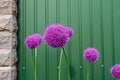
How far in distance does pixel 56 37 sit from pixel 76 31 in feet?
3.42

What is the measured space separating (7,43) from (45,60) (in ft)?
1.13

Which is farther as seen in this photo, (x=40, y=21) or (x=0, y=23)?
(x=40, y=21)

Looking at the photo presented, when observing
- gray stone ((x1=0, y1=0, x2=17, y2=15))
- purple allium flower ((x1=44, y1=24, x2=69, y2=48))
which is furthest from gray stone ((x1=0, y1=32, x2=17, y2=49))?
purple allium flower ((x1=44, y1=24, x2=69, y2=48))

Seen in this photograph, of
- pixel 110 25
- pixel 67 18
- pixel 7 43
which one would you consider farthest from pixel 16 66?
pixel 110 25

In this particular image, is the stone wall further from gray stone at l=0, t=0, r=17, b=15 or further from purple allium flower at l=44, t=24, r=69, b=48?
purple allium flower at l=44, t=24, r=69, b=48

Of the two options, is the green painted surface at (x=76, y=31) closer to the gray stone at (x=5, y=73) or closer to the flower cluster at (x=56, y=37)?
the gray stone at (x=5, y=73)

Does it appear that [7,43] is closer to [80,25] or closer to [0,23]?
[0,23]

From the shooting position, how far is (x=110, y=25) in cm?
189

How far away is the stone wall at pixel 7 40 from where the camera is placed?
5.69 ft

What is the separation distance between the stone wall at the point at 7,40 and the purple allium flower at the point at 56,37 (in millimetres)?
911

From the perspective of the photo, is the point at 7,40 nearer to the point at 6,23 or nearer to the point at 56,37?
the point at 6,23

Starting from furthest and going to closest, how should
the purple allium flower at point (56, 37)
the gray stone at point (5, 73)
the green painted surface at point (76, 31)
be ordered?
1. the green painted surface at point (76, 31)
2. the gray stone at point (5, 73)
3. the purple allium flower at point (56, 37)

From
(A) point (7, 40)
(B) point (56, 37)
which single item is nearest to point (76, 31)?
(A) point (7, 40)

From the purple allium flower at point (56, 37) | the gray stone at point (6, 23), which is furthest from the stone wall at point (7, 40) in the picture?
the purple allium flower at point (56, 37)
